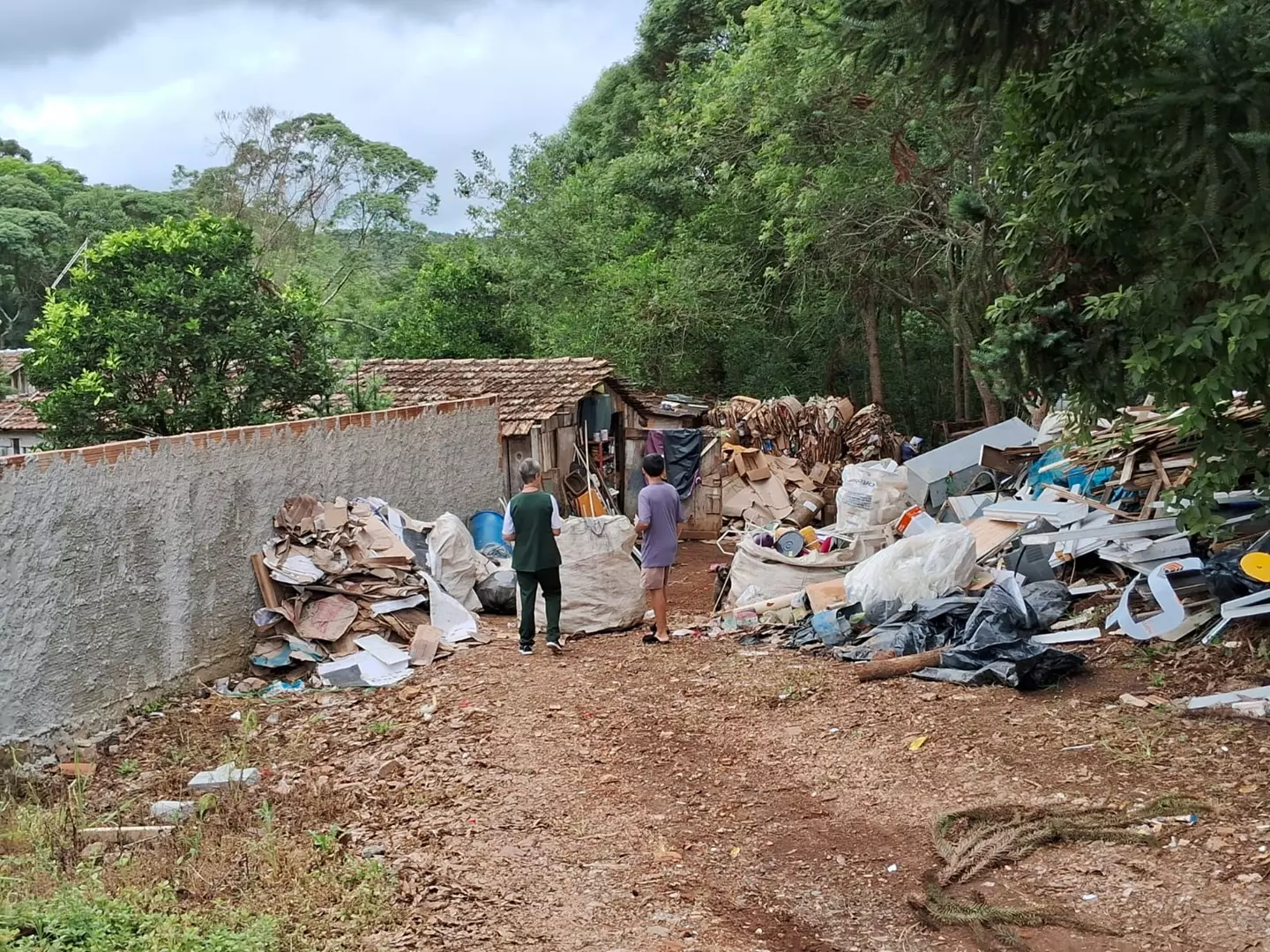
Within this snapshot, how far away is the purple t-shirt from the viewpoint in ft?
30.2

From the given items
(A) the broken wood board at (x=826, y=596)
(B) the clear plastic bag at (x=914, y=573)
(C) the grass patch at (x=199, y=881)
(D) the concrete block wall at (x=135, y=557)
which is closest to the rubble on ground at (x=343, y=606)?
(D) the concrete block wall at (x=135, y=557)

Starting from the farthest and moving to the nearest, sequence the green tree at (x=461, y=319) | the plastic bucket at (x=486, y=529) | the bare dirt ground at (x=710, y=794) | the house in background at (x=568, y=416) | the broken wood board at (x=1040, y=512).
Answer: the green tree at (x=461, y=319) → the house in background at (x=568, y=416) → the plastic bucket at (x=486, y=529) → the broken wood board at (x=1040, y=512) → the bare dirt ground at (x=710, y=794)

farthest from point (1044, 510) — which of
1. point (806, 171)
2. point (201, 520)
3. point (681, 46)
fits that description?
point (681, 46)

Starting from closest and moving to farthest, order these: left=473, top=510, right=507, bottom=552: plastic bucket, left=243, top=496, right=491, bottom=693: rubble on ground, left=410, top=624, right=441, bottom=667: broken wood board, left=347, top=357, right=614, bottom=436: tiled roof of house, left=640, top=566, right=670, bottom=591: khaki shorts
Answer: left=243, top=496, right=491, bottom=693: rubble on ground < left=410, top=624, right=441, bottom=667: broken wood board < left=640, top=566, right=670, bottom=591: khaki shorts < left=473, top=510, right=507, bottom=552: plastic bucket < left=347, top=357, right=614, bottom=436: tiled roof of house

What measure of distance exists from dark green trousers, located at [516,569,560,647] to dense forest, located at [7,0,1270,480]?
3846mm

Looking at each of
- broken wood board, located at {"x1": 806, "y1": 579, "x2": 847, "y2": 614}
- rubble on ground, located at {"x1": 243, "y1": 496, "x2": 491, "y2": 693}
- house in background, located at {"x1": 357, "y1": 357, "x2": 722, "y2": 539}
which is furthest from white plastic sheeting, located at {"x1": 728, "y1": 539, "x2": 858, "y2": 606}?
house in background, located at {"x1": 357, "y1": 357, "x2": 722, "y2": 539}

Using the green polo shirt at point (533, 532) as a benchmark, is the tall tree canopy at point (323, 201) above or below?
above

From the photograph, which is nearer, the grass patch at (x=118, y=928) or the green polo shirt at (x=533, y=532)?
the grass patch at (x=118, y=928)

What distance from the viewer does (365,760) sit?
22.4 feet

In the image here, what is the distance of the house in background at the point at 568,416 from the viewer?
52.1 ft

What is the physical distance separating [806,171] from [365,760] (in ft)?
45.1

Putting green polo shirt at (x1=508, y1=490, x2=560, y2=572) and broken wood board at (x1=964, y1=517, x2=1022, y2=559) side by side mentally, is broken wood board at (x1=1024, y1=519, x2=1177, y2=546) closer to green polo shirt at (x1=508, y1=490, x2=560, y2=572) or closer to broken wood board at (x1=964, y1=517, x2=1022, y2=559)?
broken wood board at (x1=964, y1=517, x2=1022, y2=559)

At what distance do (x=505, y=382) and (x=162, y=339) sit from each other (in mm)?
6907

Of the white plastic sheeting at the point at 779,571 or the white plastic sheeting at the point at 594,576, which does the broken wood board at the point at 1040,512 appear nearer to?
the white plastic sheeting at the point at 779,571
